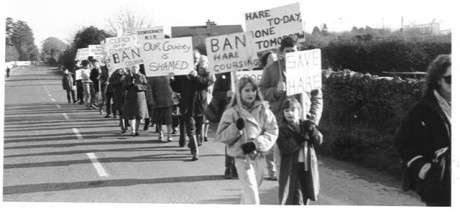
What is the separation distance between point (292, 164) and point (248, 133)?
1.96ft

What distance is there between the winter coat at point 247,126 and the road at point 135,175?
1136 mm

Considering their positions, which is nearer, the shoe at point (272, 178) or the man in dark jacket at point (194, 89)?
the shoe at point (272, 178)

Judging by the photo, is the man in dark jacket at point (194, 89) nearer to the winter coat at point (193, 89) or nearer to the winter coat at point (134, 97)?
the winter coat at point (193, 89)

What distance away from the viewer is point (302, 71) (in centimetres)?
605

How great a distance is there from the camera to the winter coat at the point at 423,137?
174 inches

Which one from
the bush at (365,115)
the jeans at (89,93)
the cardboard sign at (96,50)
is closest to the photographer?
the bush at (365,115)

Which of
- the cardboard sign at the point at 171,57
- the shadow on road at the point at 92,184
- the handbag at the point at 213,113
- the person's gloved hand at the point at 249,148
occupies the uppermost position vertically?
the cardboard sign at the point at 171,57

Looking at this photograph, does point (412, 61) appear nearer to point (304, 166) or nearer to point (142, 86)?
point (142, 86)

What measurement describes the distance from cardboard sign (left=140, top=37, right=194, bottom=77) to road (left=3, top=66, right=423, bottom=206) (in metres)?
1.59

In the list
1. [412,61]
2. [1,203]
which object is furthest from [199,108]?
[412,61]

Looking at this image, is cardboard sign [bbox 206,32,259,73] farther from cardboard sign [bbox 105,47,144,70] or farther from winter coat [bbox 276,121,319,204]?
cardboard sign [bbox 105,47,144,70]

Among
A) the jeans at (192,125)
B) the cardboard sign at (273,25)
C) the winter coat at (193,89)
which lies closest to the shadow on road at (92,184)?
the jeans at (192,125)
